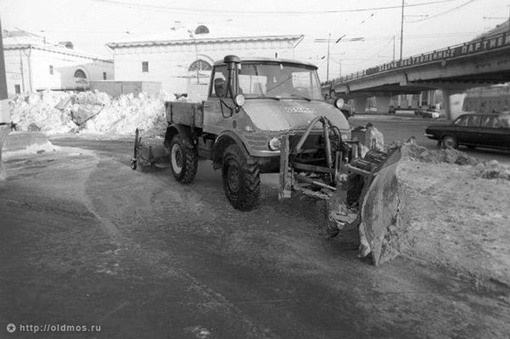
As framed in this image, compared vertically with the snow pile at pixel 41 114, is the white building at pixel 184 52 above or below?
above

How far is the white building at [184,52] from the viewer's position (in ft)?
149

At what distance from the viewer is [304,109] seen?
7062mm

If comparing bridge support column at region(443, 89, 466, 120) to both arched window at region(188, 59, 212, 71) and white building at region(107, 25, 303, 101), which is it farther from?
arched window at region(188, 59, 212, 71)

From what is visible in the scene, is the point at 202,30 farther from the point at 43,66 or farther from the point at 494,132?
the point at 494,132

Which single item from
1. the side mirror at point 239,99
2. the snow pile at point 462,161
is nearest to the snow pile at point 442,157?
the snow pile at point 462,161

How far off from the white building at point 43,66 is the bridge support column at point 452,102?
42.4m

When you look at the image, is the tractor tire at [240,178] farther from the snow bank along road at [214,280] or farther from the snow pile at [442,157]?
the snow pile at [442,157]

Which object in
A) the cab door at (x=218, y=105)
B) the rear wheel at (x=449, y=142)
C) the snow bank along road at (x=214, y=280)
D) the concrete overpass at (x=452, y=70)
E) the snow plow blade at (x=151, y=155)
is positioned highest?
the concrete overpass at (x=452, y=70)

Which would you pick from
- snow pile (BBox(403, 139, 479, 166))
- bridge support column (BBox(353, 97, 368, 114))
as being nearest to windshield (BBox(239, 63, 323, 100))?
snow pile (BBox(403, 139, 479, 166))

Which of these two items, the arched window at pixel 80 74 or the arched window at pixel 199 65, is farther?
the arched window at pixel 80 74

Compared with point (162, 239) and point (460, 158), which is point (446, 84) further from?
point (162, 239)

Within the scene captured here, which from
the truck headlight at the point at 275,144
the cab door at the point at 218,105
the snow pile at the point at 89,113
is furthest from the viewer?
the snow pile at the point at 89,113

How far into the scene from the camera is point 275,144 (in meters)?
6.53

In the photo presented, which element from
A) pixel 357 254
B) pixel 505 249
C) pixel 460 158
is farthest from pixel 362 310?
pixel 460 158
